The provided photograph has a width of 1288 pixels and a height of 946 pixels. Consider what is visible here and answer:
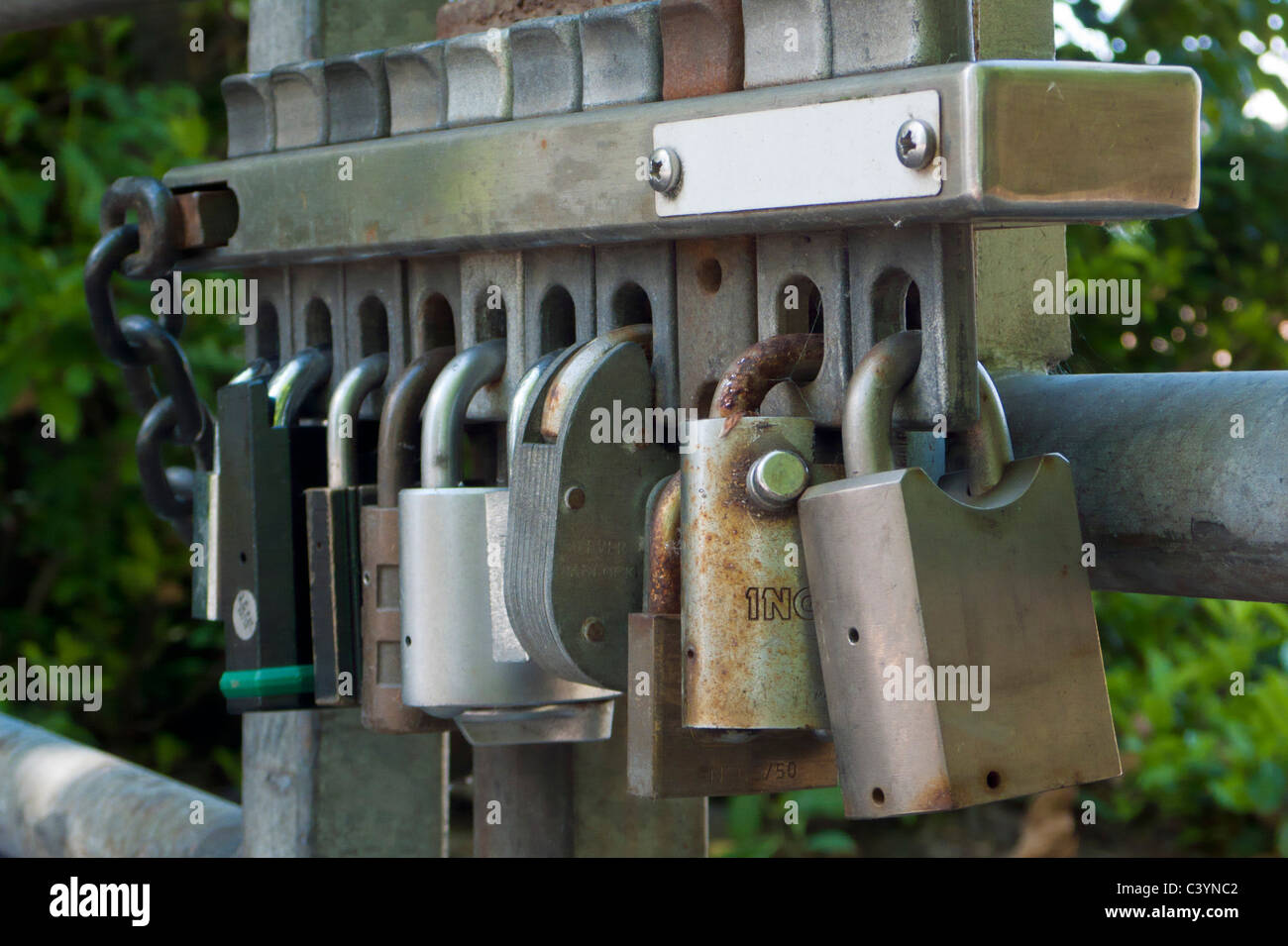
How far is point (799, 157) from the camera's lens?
0.68 meters

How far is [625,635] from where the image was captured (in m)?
0.80

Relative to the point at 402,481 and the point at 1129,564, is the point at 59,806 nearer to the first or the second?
the point at 402,481

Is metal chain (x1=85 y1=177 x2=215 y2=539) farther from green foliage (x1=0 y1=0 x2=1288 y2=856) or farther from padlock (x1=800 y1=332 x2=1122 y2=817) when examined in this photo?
green foliage (x1=0 y1=0 x2=1288 y2=856)

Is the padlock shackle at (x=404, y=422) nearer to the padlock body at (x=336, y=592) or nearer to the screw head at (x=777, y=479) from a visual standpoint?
the padlock body at (x=336, y=592)

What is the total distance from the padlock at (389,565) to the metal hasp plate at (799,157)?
0.89ft

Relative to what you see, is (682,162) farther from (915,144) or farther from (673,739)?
(673,739)

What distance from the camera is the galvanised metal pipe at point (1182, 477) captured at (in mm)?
573

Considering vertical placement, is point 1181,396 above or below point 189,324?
below

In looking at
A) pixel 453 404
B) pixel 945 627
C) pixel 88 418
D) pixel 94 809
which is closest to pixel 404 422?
pixel 453 404

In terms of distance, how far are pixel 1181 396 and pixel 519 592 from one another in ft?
1.10

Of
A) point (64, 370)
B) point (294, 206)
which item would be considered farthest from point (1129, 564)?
point (64, 370)

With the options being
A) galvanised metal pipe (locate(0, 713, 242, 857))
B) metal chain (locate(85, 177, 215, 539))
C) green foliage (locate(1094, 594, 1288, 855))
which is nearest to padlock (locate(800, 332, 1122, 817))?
metal chain (locate(85, 177, 215, 539))

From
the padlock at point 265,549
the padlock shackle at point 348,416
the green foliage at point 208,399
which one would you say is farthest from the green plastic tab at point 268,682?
the green foliage at point 208,399

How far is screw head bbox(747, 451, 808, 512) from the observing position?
698mm
